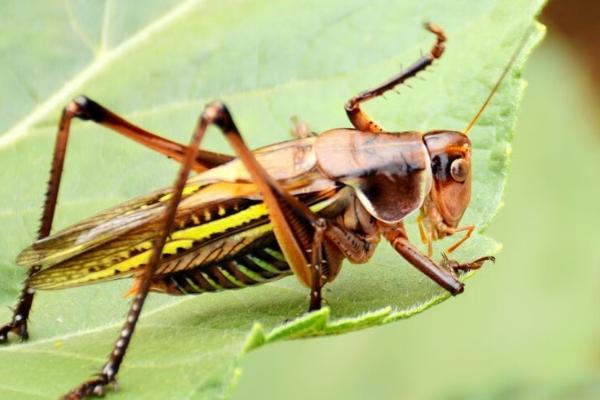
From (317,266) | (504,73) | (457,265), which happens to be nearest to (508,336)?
(457,265)

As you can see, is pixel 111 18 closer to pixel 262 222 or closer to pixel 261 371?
pixel 262 222

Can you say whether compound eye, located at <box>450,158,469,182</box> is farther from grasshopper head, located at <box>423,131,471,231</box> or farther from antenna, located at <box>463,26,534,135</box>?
antenna, located at <box>463,26,534,135</box>

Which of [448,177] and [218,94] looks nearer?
[448,177]

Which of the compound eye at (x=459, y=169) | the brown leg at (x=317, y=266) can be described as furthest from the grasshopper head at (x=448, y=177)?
the brown leg at (x=317, y=266)

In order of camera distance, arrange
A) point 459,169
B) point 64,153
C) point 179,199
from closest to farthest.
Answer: point 179,199 → point 64,153 → point 459,169

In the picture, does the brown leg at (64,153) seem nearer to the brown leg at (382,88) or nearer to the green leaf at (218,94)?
the green leaf at (218,94)

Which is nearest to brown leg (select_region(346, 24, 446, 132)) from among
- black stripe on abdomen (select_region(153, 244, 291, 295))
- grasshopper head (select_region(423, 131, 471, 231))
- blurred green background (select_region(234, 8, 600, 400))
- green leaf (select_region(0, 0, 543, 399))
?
green leaf (select_region(0, 0, 543, 399))

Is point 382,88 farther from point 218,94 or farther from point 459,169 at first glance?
point 218,94

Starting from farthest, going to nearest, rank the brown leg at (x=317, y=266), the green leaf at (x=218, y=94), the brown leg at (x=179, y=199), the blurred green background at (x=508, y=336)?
the blurred green background at (x=508, y=336) → the green leaf at (x=218, y=94) → the brown leg at (x=317, y=266) → the brown leg at (x=179, y=199)
